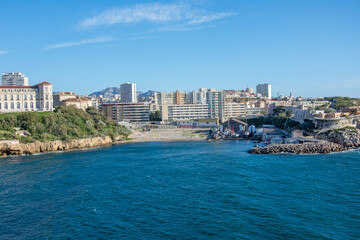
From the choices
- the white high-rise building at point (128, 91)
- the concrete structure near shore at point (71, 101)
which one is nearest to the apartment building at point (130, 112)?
the concrete structure near shore at point (71, 101)

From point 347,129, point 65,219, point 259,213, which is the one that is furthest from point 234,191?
point 347,129

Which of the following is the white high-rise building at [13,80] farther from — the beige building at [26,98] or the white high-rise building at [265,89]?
the white high-rise building at [265,89]

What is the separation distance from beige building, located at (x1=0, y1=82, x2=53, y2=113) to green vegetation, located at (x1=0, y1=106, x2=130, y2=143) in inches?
212

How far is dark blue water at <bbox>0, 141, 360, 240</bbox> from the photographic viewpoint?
1159 cm

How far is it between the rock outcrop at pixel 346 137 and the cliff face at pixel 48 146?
25255 millimetres

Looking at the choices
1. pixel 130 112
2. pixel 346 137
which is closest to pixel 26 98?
pixel 130 112

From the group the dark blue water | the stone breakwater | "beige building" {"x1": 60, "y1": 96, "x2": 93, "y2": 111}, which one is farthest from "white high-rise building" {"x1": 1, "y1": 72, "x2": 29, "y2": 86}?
the stone breakwater

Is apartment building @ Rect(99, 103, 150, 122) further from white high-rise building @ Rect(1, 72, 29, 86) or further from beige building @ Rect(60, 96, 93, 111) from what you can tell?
white high-rise building @ Rect(1, 72, 29, 86)

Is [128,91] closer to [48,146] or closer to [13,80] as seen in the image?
[13,80]

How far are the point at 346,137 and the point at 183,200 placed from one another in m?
22.7

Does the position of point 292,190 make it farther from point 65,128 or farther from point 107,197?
point 65,128

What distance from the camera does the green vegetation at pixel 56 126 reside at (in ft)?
108

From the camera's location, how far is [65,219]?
12898mm

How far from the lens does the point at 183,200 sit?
48.6 ft
